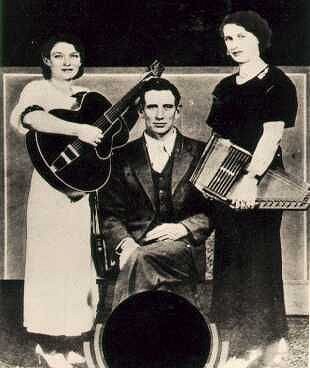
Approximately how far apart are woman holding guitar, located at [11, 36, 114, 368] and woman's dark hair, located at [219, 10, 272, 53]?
1.23 m

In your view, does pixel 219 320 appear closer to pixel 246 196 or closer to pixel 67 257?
pixel 246 196

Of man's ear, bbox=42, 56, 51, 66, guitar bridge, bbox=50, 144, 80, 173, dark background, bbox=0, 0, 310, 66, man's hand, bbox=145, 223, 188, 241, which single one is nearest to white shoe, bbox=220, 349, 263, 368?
man's hand, bbox=145, 223, 188, 241

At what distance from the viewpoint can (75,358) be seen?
4.84 meters

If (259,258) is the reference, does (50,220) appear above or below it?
above

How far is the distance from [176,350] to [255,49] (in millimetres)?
2457

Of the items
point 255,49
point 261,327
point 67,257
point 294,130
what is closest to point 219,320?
point 261,327

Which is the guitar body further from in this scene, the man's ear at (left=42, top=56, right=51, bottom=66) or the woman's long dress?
the man's ear at (left=42, top=56, right=51, bottom=66)

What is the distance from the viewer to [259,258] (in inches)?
192

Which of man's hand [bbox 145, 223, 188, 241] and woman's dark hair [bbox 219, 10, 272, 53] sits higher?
woman's dark hair [bbox 219, 10, 272, 53]

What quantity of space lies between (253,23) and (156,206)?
165 cm

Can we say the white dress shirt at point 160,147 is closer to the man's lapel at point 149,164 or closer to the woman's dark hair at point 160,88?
the man's lapel at point 149,164

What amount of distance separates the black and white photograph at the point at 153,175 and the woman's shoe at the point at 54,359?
11mm

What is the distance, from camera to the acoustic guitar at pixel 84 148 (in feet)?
16.0

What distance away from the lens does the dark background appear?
4906 mm
